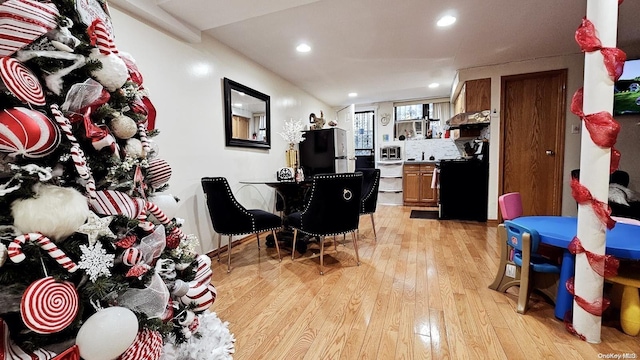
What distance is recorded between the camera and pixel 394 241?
3.25 metres

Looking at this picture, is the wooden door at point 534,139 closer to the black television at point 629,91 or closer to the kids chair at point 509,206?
the black television at point 629,91

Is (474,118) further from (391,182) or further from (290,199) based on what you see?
(290,199)

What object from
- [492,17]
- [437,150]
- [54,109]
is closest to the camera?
[54,109]

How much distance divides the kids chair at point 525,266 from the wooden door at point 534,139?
263 centimetres

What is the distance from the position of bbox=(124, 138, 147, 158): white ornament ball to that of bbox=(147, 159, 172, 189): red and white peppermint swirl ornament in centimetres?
18

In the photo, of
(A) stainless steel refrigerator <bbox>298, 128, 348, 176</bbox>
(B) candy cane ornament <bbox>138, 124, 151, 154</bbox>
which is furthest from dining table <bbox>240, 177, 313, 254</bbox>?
(B) candy cane ornament <bbox>138, 124, 151, 154</bbox>

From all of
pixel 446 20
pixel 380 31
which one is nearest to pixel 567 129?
pixel 446 20

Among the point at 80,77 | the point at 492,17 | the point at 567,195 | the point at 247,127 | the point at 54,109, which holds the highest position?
the point at 492,17

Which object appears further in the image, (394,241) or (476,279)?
(394,241)

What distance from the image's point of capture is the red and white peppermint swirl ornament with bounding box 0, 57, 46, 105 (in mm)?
638

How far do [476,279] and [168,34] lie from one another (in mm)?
3398

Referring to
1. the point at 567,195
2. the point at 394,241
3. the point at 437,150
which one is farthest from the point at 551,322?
the point at 437,150

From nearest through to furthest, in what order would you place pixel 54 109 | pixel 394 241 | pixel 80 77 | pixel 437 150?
pixel 54 109, pixel 80 77, pixel 394 241, pixel 437 150

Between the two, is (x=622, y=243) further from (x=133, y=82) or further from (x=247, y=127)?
(x=247, y=127)
